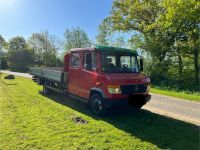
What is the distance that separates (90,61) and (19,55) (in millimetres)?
47974

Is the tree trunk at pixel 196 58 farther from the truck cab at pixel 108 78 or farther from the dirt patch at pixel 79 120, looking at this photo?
the dirt patch at pixel 79 120

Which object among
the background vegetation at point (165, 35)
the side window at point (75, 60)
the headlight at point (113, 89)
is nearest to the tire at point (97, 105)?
the headlight at point (113, 89)

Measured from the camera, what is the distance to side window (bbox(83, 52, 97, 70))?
7.98m

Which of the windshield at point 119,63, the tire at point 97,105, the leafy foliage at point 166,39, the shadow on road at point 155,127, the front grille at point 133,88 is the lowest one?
the shadow on road at point 155,127

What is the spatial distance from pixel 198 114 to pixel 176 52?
13.7m

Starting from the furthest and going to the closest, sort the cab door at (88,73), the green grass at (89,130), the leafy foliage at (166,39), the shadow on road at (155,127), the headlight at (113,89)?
the leafy foliage at (166,39), the cab door at (88,73), the headlight at (113,89), the shadow on road at (155,127), the green grass at (89,130)

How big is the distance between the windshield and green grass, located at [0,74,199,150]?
1.64 meters

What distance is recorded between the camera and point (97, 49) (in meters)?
7.87

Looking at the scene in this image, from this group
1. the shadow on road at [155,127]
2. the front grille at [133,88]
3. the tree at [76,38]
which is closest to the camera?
the shadow on road at [155,127]

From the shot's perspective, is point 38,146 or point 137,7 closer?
point 38,146

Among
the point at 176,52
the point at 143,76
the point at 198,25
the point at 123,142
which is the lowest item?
the point at 123,142

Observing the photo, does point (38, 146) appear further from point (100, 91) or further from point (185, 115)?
point (185, 115)

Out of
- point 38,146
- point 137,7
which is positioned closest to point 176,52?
point 137,7

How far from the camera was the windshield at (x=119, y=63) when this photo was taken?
786cm
